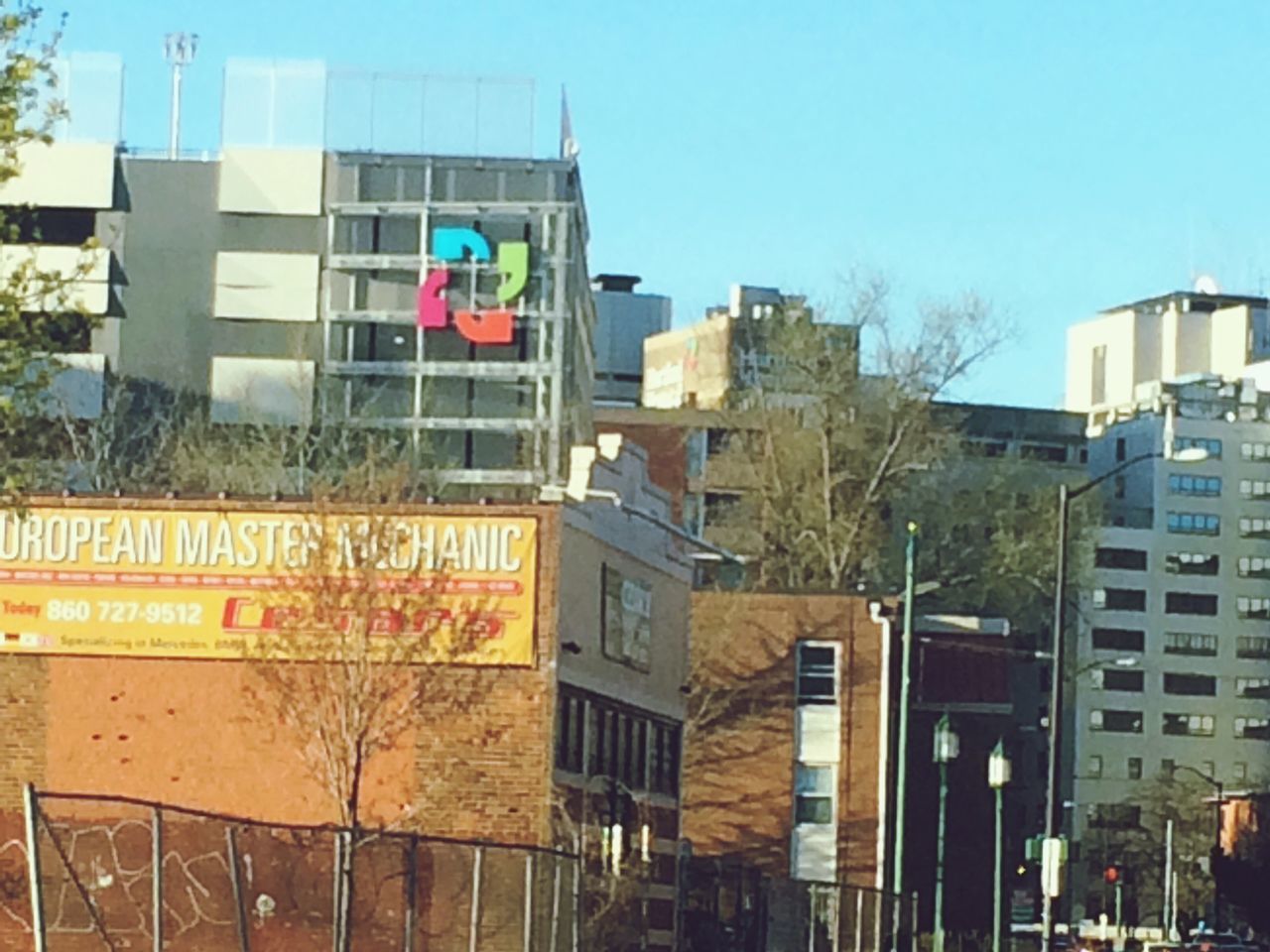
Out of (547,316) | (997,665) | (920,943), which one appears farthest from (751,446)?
(920,943)

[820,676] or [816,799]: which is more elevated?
[820,676]

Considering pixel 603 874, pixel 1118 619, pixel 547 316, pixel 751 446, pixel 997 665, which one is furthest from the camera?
pixel 1118 619

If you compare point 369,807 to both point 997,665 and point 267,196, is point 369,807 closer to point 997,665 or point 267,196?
point 997,665

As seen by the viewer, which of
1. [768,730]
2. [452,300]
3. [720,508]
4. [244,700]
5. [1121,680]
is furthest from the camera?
[1121,680]

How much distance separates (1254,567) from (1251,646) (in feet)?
16.1

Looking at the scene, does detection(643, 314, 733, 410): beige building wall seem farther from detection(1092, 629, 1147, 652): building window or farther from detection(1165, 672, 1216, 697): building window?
detection(1165, 672, 1216, 697): building window

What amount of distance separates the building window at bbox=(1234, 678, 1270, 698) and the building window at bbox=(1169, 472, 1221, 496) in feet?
35.4

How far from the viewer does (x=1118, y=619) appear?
152875mm

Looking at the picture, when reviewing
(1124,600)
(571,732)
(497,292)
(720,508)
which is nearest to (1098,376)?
(1124,600)

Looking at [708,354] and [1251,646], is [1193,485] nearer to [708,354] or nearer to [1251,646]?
[1251,646]

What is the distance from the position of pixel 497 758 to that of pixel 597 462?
364 inches

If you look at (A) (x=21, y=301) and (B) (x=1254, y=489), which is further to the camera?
(B) (x=1254, y=489)

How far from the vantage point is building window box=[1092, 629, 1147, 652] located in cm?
15138

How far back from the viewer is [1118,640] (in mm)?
152375
